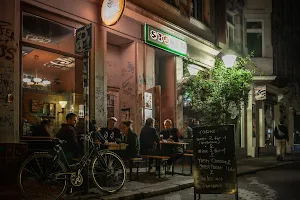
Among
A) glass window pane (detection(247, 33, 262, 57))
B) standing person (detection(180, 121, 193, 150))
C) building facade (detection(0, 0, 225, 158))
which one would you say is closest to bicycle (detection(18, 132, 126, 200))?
building facade (detection(0, 0, 225, 158))

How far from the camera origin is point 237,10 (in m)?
21.4

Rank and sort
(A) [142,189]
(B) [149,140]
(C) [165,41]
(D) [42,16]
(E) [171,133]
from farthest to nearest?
(C) [165,41], (E) [171,133], (B) [149,140], (D) [42,16], (A) [142,189]

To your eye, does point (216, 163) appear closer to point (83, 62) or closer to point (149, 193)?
point (149, 193)

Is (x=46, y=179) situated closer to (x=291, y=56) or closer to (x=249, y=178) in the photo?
(x=249, y=178)

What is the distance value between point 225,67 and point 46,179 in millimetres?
10059

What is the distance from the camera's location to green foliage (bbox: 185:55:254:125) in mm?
14664

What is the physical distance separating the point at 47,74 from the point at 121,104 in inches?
132

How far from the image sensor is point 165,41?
47.9 ft

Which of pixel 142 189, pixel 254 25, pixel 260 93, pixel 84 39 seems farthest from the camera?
pixel 254 25

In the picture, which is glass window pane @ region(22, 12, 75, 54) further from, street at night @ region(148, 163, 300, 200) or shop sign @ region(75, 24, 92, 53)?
street at night @ region(148, 163, 300, 200)

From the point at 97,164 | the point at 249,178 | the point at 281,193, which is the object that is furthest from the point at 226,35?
the point at 97,164

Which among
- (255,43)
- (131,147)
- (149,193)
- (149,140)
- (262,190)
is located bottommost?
(262,190)

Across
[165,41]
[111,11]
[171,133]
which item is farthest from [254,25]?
[111,11]

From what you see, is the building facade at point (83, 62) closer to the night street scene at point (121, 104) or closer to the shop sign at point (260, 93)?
the night street scene at point (121, 104)
